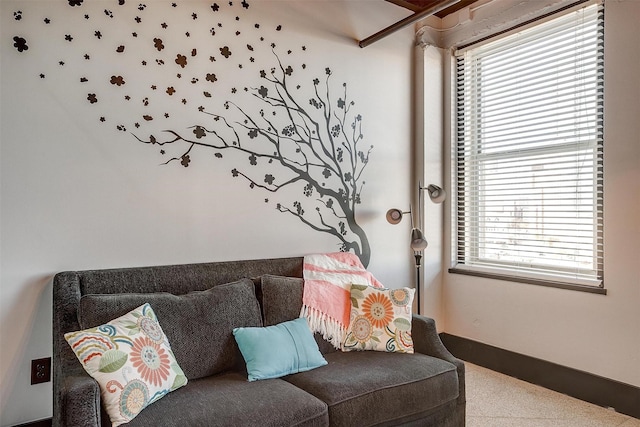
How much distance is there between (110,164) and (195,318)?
925 mm

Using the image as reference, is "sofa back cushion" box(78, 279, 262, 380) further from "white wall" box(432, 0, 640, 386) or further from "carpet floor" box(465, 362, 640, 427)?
"white wall" box(432, 0, 640, 386)

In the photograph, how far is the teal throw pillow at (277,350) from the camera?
6.61 ft

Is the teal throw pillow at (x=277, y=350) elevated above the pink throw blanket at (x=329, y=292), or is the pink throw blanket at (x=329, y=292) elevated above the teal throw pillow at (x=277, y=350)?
the pink throw blanket at (x=329, y=292)

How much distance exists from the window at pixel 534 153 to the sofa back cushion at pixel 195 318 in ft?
6.61

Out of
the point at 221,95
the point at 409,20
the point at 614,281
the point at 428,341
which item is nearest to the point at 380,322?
the point at 428,341

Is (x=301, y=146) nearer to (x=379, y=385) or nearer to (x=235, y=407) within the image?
(x=379, y=385)

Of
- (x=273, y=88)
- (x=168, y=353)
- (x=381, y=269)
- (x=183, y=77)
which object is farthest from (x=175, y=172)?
(x=381, y=269)

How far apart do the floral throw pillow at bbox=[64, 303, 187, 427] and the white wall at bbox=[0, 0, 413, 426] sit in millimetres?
629

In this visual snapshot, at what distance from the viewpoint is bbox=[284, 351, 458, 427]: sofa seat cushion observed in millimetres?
1870

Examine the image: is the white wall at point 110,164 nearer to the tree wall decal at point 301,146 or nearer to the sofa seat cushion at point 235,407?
the tree wall decal at point 301,146

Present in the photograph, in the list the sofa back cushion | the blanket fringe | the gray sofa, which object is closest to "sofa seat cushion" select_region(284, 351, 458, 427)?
the gray sofa

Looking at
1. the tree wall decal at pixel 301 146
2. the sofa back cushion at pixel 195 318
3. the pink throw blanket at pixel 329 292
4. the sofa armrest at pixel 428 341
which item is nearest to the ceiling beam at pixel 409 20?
the tree wall decal at pixel 301 146

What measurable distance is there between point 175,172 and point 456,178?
7.16 ft

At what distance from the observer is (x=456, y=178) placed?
11.7 feet
